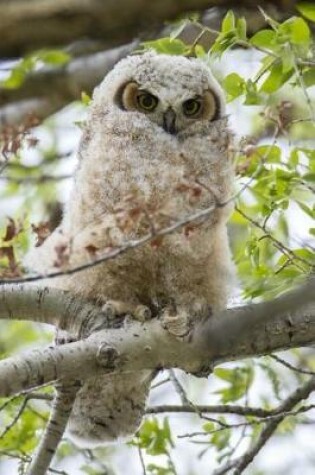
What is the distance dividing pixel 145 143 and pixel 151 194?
0.31 m

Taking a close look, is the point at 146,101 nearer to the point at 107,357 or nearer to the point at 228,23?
the point at 228,23

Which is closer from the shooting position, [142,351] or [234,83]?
[142,351]

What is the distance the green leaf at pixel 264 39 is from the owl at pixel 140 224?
51cm

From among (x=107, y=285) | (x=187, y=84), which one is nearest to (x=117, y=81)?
(x=187, y=84)

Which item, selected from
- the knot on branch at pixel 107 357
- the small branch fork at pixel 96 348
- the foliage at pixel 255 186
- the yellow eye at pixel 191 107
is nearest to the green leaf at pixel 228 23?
the foliage at pixel 255 186

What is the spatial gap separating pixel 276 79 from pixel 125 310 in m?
0.99

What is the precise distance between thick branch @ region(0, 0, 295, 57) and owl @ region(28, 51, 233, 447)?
225 cm

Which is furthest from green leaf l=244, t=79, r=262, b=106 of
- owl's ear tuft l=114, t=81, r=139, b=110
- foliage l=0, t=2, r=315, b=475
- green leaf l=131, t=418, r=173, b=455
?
green leaf l=131, t=418, r=173, b=455

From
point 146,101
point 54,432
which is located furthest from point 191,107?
point 54,432

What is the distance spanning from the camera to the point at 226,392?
4227 mm

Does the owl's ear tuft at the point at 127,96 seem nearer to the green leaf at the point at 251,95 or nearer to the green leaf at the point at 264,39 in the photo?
the green leaf at the point at 251,95

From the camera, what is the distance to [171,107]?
3.71 metres

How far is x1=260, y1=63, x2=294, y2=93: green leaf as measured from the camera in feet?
9.68

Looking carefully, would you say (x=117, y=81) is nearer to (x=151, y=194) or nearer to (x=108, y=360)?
(x=151, y=194)
